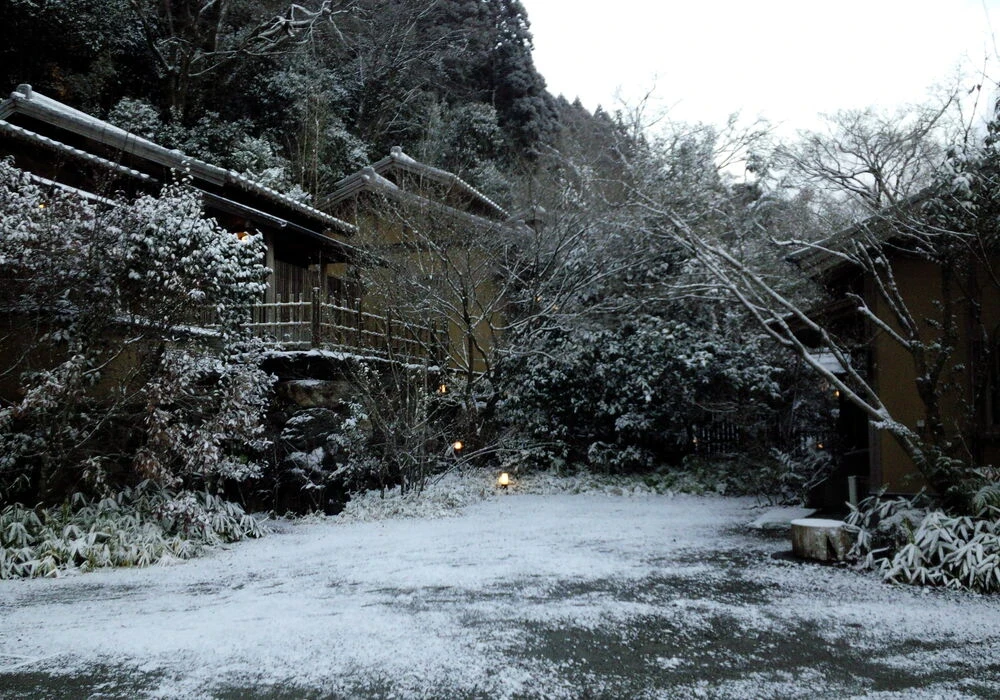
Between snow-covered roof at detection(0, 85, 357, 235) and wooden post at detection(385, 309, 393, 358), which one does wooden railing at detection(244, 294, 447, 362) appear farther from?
snow-covered roof at detection(0, 85, 357, 235)

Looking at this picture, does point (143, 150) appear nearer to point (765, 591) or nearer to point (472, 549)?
point (472, 549)

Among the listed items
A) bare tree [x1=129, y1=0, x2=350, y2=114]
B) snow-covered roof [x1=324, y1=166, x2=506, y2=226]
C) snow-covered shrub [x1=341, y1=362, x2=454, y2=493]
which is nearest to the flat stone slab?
snow-covered shrub [x1=341, y1=362, x2=454, y2=493]

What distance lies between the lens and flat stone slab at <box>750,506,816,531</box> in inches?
353

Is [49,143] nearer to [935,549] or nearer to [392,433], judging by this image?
[392,433]

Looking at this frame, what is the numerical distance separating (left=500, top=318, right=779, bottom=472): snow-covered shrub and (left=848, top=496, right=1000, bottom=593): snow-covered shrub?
5902 millimetres

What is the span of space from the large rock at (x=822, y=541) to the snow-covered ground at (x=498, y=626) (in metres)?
0.26

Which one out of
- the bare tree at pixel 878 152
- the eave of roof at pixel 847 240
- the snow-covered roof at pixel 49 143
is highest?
the snow-covered roof at pixel 49 143

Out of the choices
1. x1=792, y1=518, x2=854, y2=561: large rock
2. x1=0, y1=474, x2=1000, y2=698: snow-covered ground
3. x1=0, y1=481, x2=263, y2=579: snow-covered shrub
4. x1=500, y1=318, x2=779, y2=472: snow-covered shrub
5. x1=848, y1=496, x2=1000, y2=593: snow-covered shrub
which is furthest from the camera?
x1=500, y1=318, x2=779, y2=472: snow-covered shrub

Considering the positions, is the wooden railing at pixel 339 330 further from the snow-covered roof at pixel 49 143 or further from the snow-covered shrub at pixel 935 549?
the snow-covered shrub at pixel 935 549

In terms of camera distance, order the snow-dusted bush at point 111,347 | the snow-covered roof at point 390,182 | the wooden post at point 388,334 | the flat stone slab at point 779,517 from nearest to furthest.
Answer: the snow-dusted bush at point 111,347 → the flat stone slab at point 779,517 → the wooden post at point 388,334 → the snow-covered roof at point 390,182

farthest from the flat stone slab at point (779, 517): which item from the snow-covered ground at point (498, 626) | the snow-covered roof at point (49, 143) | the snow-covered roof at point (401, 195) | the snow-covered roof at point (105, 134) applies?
the snow-covered roof at point (105, 134)

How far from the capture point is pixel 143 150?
12602 mm

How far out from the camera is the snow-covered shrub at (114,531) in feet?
23.2

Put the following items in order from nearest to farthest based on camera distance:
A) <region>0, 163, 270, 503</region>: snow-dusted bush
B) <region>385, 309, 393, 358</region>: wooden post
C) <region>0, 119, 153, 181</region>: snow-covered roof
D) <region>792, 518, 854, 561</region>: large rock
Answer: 1. <region>792, 518, 854, 561</region>: large rock
2. <region>0, 163, 270, 503</region>: snow-dusted bush
3. <region>0, 119, 153, 181</region>: snow-covered roof
4. <region>385, 309, 393, 358</region>: wooden post
